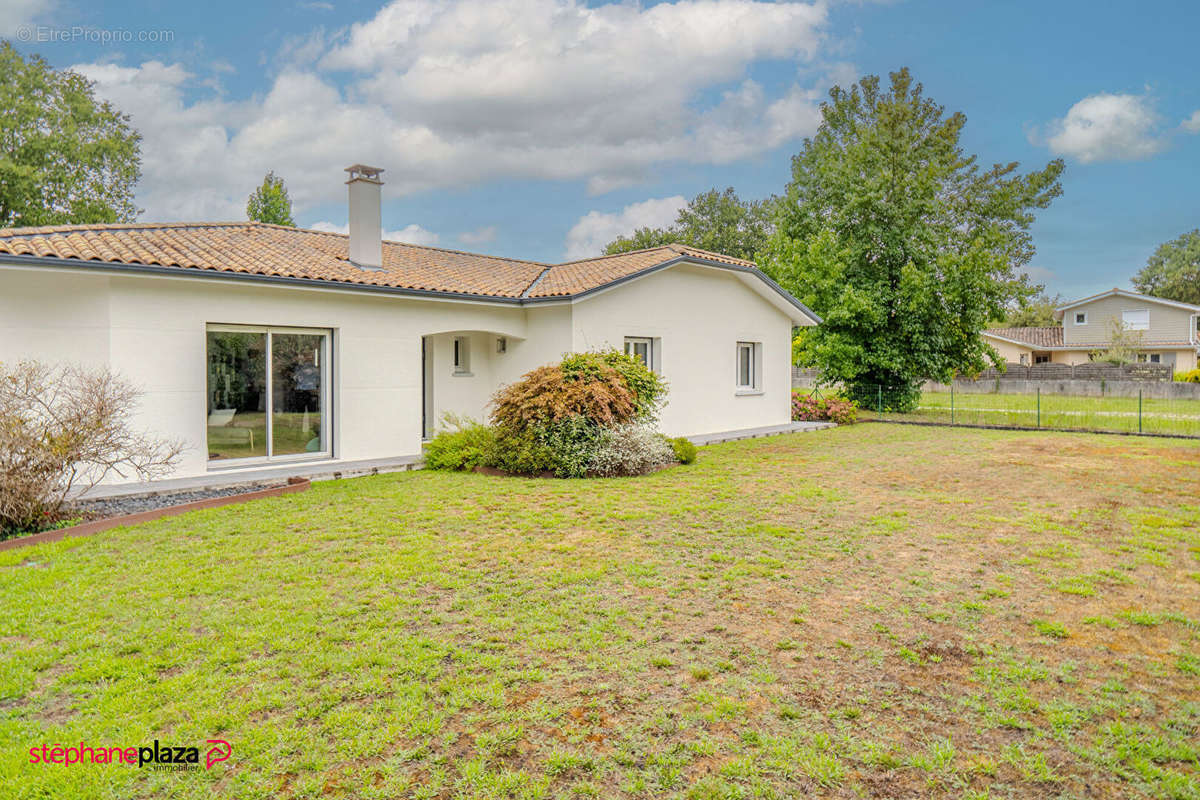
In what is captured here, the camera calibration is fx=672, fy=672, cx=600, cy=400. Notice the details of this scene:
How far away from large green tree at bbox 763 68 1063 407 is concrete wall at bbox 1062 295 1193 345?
26193mm

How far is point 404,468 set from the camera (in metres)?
12.3

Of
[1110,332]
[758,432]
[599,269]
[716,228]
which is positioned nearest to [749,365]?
[758,432]

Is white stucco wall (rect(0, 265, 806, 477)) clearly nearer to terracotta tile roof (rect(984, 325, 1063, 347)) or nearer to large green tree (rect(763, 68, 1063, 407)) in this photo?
large green tree (rect(763, 68, 1063, 407))

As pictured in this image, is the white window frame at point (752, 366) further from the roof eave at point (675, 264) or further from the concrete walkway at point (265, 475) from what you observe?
the concrete walkway at point (265, 475)

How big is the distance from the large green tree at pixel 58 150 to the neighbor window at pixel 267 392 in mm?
30040

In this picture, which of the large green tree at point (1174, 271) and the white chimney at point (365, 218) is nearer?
the white chimney at point (365, 218)

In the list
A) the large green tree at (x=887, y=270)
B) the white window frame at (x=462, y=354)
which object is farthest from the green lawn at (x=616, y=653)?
the large green tree at (x=887, y=270)

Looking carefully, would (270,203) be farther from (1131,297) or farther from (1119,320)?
(1131,297)

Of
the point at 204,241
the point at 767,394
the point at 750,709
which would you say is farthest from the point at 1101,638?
the point at 767,394

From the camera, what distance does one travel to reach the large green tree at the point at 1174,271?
219 ft

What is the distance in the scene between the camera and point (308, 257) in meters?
12.9

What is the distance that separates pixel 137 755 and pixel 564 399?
8.90 m

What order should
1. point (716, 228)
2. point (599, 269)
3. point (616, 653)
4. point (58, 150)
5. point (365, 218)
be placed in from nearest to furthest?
point (616, 653) → point (365, 218) → point (599, 269) → point (58, 150) → point (716, 228)

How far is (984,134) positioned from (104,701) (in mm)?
36903
